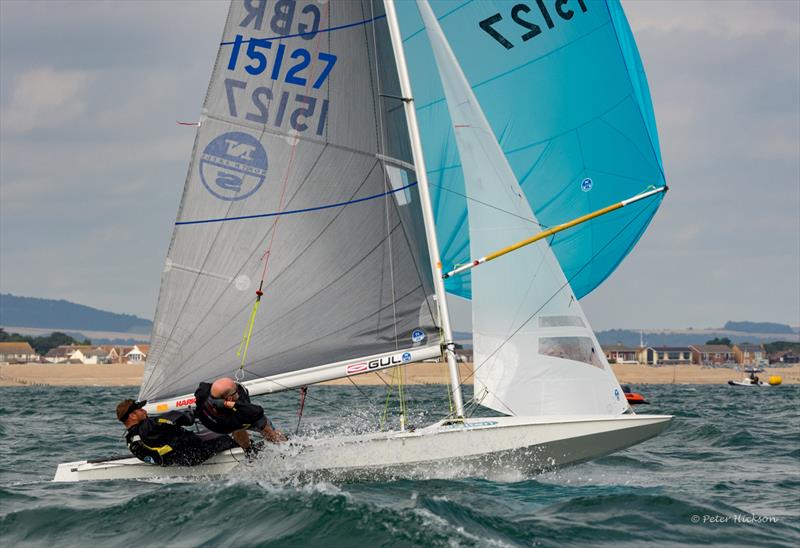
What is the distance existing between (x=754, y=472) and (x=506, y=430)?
4195 millimetres

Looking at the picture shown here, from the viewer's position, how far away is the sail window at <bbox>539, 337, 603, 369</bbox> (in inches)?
478

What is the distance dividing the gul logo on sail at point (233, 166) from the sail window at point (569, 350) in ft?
13.3

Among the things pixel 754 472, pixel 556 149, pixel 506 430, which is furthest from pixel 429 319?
pixel 556 149

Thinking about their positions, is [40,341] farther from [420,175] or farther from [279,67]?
[420,175]

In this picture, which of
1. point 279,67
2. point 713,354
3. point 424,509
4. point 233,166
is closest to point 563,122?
point 279,67

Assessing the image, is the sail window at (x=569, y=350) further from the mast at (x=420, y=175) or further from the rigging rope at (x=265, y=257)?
the rigging rope at (x=265, y=257)

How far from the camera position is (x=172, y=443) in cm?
1149

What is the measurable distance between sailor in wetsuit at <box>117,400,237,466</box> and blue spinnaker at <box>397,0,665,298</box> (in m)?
7.56

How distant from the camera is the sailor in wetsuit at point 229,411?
1092 cm

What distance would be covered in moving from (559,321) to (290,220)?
3565mm

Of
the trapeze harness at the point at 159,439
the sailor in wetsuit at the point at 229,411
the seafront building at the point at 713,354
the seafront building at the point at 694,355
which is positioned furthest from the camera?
the seafront building at the point at 713,354

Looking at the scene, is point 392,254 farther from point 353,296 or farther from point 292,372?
point 292,372

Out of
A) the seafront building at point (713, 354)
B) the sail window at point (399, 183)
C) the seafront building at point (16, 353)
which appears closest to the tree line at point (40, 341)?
the seafront building at point (16, 353)

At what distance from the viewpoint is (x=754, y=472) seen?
43.7 feet
